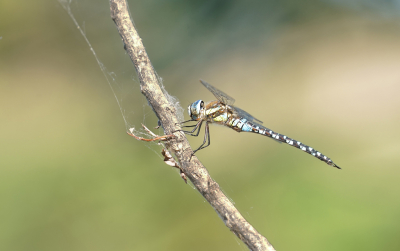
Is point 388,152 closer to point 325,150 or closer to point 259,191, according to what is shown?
point 325,150

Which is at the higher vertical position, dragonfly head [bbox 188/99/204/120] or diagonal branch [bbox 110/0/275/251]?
dragonfly head [bbox 188/99/204/120]

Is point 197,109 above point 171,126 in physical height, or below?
above

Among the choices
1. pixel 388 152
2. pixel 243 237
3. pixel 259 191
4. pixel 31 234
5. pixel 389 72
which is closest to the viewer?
pixel 243 237

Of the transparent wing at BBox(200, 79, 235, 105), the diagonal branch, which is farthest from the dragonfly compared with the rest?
the diagonal branch

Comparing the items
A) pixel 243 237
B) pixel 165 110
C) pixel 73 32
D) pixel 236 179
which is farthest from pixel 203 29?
pixel 243 237

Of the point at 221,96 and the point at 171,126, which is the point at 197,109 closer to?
the point at 221,96

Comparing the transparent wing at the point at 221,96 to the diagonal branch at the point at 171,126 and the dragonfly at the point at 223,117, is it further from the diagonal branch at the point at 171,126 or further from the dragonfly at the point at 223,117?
the diagonal branch at the point at 171,126

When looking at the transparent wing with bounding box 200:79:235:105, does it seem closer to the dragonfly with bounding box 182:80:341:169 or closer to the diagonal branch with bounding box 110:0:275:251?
the dragonfly with bounding box 182:80:341:169

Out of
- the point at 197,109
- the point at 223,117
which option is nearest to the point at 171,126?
the point at 197,109
